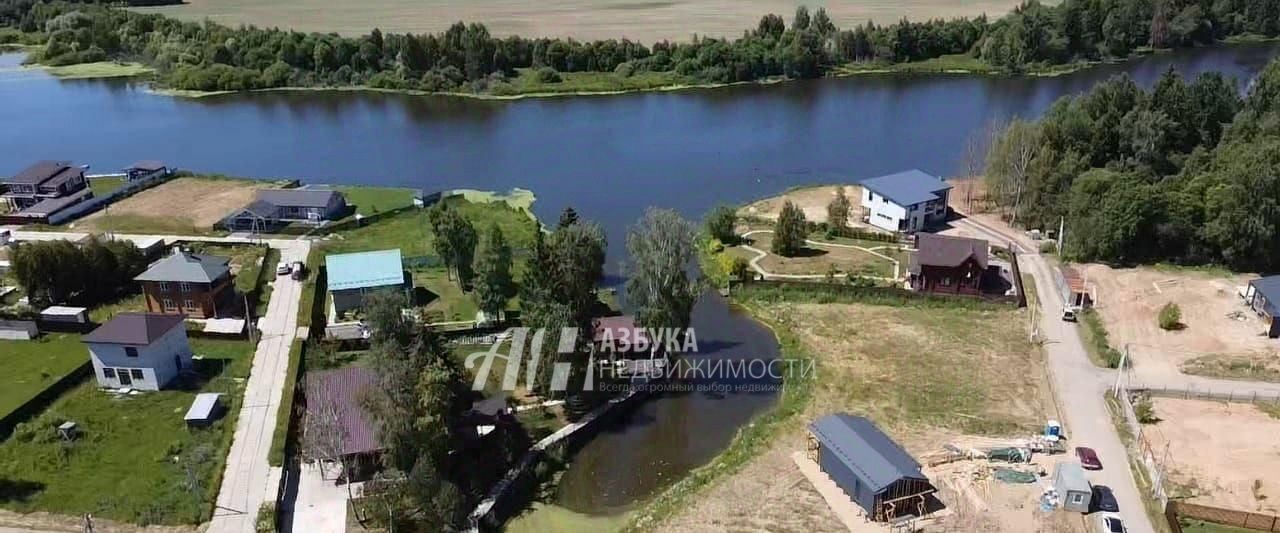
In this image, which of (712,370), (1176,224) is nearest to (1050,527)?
(712,370)

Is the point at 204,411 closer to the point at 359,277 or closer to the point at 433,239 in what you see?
the point at 359,277

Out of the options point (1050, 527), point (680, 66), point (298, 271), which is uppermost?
point (680, 66)

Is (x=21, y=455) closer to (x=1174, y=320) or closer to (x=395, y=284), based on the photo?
(x=395, y=284)

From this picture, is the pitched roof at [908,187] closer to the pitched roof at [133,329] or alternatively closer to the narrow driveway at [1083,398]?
the narrow driveway at [1083,398]

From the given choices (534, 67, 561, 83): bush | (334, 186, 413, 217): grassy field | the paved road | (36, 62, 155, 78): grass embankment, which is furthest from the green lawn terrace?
(36, 62, 155, 78): grass embankment

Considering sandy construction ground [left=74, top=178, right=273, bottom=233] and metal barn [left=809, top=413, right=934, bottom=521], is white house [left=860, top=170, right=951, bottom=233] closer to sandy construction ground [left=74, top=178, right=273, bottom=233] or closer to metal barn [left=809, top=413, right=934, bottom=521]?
metal barn [left=809, top=413, right=934, bottom=521]
